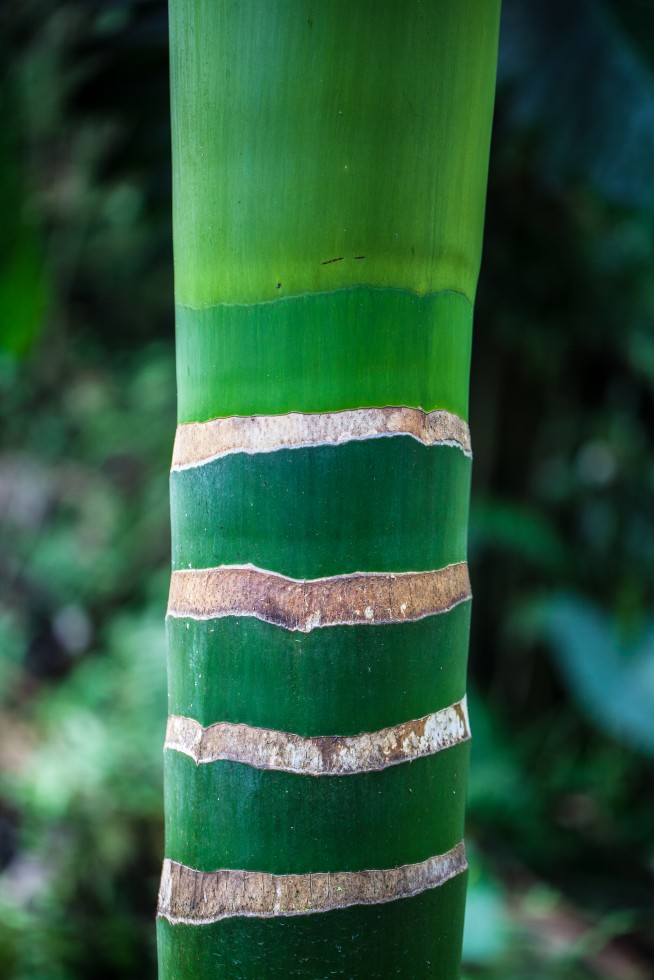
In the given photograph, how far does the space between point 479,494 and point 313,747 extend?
2213 mm

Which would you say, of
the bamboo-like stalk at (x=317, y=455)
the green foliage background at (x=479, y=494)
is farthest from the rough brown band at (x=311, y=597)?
the green foliage background at (x=479, y=494)

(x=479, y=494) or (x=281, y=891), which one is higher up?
(x=281, y=891)

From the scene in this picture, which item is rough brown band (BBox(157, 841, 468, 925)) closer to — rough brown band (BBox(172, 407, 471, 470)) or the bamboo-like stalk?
the bamboo-like stalk

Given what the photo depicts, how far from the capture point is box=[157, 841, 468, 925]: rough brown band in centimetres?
29

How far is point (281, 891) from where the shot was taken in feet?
0.96

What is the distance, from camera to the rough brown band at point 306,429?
29 centimetres

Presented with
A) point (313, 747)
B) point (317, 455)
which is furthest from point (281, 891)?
point (317, 455)

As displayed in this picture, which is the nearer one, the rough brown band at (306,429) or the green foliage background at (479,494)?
the rough brown band at (306,429)

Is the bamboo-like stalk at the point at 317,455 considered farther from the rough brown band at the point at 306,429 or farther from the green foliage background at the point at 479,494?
the green foliage background at the point at 479,494

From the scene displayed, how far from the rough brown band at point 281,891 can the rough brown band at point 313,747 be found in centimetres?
4

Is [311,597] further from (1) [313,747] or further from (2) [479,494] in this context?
(2) [479,494]

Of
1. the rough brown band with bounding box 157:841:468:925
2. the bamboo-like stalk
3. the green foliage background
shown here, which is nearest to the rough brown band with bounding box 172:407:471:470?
the bamboo-like stalk

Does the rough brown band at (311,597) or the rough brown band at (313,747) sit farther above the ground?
the rough brown band at (311,597)

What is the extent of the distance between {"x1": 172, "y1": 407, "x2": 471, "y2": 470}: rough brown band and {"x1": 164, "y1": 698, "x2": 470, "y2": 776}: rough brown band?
10 centimetres
